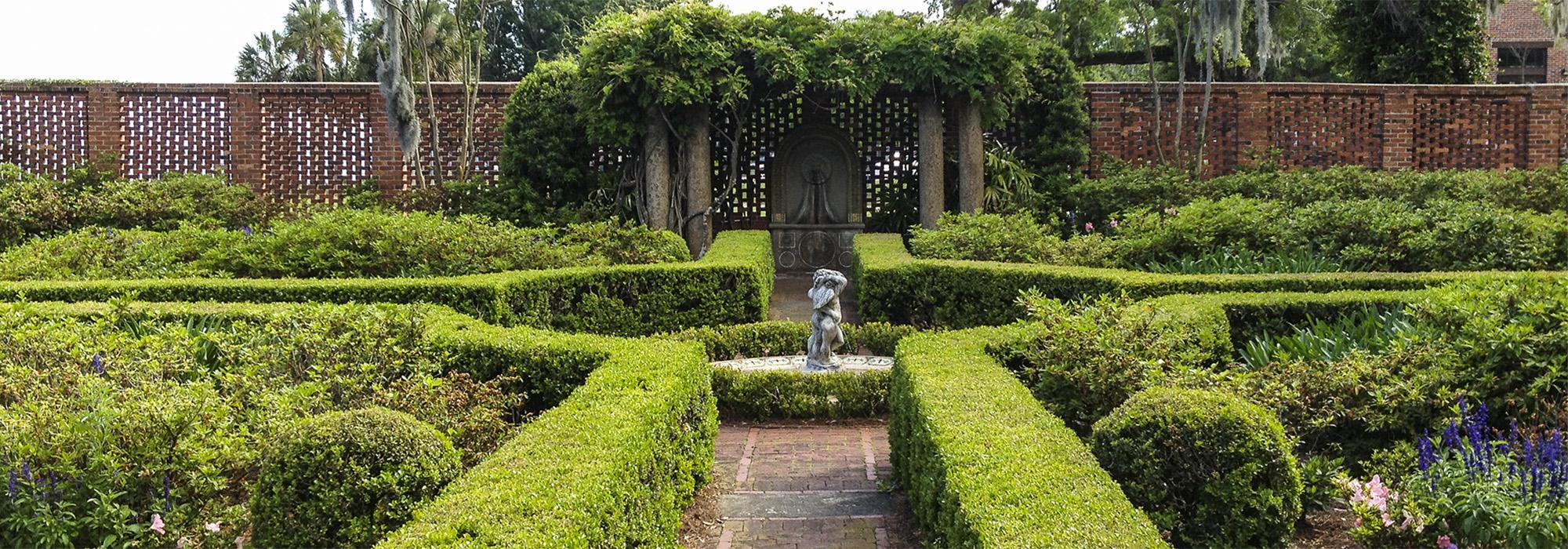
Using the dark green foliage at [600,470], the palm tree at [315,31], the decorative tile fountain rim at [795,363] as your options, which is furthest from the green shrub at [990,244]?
the palm tree at [315,31]

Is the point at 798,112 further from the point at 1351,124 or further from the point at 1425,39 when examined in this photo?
the point at 1425,39

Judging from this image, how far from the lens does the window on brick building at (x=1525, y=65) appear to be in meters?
27.8

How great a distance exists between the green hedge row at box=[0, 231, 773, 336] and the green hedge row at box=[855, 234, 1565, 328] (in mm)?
1082

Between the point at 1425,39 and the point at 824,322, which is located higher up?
the point at 1425,39

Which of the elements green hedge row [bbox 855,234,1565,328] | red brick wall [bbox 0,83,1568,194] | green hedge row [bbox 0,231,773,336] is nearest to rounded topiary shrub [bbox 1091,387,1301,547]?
green hedge row [bbox 855,234,1565,328]

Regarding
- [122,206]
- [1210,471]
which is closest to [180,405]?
[1210,471]

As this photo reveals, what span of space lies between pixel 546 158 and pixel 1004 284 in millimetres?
7262

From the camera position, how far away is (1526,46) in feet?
90.7

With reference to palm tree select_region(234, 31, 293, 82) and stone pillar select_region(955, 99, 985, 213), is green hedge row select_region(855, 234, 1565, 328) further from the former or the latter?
palm tree select_region(234, 31, 293, 82)

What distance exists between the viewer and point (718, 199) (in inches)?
539

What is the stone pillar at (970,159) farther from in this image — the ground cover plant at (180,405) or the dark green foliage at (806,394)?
the ground cover plant at (180,405)

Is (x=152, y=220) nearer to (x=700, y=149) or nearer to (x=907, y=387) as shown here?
(x=700, y=149)

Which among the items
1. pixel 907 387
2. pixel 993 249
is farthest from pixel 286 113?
pixel 907 387

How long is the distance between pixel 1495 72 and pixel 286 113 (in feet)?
84.5
